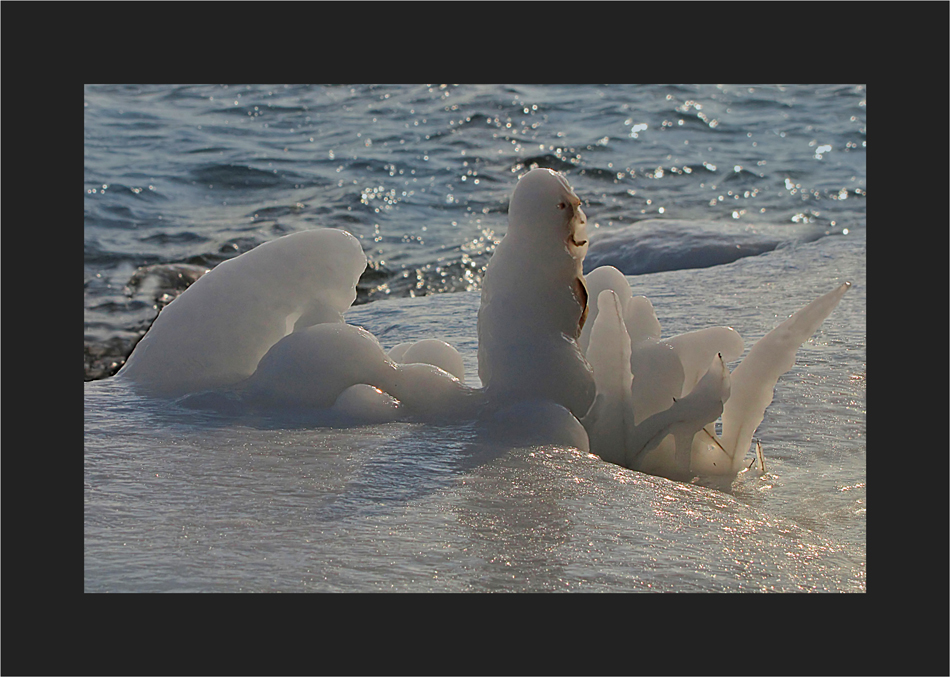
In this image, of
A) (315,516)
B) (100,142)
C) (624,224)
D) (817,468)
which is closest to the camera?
(315,516)

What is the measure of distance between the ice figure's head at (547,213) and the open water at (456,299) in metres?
0.63

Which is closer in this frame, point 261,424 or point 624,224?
point 261,424

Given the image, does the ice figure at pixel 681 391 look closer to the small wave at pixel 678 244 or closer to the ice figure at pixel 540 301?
the ice figure at pixel 540 301

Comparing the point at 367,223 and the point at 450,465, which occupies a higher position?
the point at 367,223

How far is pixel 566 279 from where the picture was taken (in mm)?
2949

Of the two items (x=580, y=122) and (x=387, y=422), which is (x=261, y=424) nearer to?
(x=387, y=422)

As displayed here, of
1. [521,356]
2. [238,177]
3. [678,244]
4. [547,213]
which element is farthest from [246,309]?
[238,177]

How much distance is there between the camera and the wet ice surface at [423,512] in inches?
77.7

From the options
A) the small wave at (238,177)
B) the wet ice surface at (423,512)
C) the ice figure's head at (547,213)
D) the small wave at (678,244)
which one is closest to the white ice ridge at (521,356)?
the ice figure's head at (547,213)

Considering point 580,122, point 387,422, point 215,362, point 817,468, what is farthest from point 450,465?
point 580,122

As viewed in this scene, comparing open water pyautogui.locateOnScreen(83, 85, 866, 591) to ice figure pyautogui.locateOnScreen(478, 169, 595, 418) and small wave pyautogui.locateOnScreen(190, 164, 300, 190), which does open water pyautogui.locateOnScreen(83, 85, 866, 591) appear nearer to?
small wave pyautogui.locateOnScreen(190, 164, 300, 190)

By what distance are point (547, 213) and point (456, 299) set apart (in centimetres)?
338

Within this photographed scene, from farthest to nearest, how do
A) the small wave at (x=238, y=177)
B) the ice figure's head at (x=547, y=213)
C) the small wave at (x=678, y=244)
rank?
the small wave at (x=238, y=177) → the small wave at (x=678, y=244) → the ice figure's head at (x=547, y=213)

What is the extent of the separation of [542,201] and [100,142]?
9.73m
